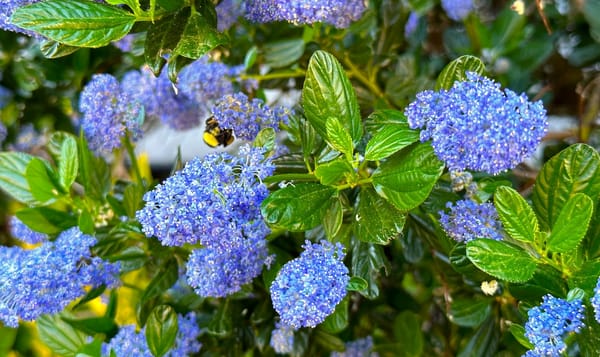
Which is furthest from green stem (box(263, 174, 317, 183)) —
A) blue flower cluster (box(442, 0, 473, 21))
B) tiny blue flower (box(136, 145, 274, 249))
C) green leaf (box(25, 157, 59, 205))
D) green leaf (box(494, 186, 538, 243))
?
blue flower cluster (box(442, 0, 473, 21))

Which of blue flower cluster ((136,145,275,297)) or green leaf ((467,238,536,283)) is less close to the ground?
blue flower cluster ((136,145,275,297))

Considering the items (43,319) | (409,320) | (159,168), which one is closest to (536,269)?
(409,320)

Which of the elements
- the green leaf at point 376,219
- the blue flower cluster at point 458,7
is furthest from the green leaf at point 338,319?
the blue flower cluster at point 458,7

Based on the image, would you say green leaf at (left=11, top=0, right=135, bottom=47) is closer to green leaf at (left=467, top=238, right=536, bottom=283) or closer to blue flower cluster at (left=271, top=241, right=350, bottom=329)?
blue flower cluster at (left=271, top=241, right=350, bottom=329)

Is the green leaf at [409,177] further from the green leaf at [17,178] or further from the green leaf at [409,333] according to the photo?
the green leaf at [17,178]

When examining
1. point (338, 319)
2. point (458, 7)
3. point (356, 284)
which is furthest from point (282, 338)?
point (458, 7)

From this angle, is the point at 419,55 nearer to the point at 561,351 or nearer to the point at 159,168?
the point at 561,351
